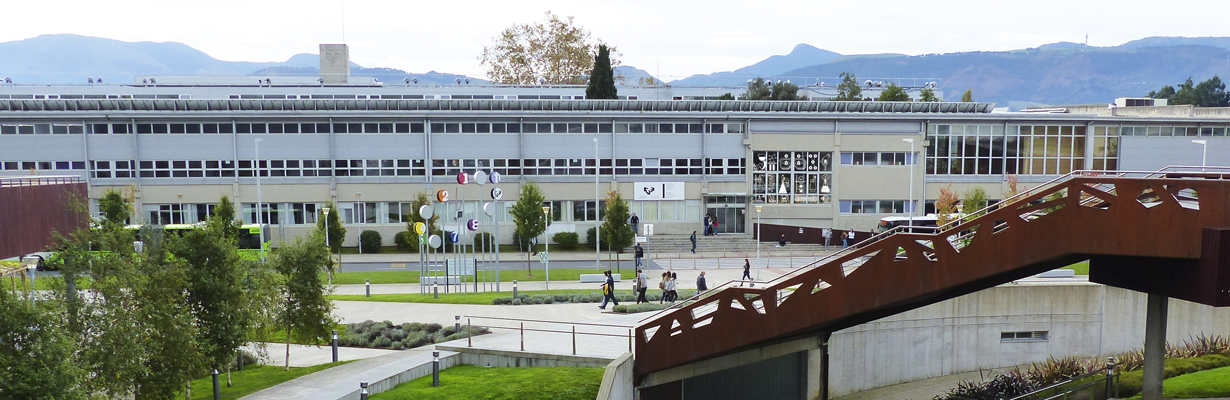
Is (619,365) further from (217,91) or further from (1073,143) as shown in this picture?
(217,91)

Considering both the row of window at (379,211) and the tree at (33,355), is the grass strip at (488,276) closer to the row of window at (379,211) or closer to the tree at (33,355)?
the row of window at (379,211)

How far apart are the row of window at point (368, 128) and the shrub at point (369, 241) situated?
571cm

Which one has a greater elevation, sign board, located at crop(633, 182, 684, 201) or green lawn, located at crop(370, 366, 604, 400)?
sign board, located at crop(633, 182, 684, 201)

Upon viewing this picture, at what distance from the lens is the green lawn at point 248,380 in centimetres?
1662

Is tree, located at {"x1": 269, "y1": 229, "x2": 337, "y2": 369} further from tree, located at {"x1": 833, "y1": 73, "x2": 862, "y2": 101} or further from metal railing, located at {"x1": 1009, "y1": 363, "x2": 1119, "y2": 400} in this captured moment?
tree, located at {"x1": 833, "y1": 73, "x2": 862, "y2": 101}

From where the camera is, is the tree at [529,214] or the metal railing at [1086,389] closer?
the metal railing at [1086,389]

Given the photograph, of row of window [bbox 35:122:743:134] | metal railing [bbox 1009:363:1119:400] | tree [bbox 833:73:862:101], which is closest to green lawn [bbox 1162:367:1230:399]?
metal railing [bbox 1009:363:1119:400]

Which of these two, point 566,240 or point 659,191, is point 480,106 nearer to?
point 566,240

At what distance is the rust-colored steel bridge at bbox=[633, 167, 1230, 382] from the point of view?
504 inches

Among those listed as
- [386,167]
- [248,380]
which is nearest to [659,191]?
[386,167]

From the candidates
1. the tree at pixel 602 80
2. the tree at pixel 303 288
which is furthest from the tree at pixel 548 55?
the tree at pixel 303 288

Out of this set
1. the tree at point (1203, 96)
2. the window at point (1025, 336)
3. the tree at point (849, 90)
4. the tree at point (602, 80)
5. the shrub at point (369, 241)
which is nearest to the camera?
the window at point (1025, 336)

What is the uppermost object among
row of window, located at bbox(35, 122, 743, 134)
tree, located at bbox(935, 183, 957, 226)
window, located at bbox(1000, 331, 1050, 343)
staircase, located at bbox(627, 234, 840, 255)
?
row of window, located at bbox(35, 122, 743, 134)

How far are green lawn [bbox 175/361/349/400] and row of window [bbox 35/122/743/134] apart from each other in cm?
2888
